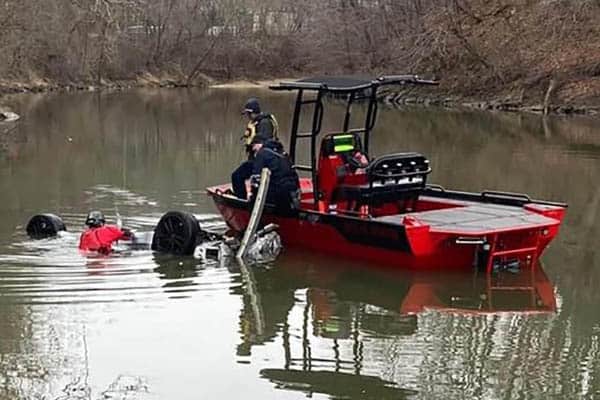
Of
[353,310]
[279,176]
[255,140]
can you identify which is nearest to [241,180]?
[255,140]

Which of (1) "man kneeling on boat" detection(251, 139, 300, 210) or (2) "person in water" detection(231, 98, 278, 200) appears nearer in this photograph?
(1) "man kneeling on boat" detection(251, 139, 300, 210)

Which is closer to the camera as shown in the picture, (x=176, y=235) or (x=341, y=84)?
(x=176, y=235)

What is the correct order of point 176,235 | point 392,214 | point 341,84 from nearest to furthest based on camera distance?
point 176,235 < point 341,84 < point 392,214

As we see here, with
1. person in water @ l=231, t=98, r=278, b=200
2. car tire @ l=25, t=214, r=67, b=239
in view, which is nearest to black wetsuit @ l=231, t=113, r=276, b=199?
person in water @ l=231, t=98, r=278, b=200

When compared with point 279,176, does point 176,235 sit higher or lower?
lower

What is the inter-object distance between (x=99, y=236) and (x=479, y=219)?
409 cm

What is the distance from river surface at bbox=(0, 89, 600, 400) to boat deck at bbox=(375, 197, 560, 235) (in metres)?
0.55

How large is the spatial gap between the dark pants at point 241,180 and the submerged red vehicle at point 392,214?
214mm

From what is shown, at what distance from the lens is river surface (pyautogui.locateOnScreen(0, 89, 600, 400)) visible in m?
7.16

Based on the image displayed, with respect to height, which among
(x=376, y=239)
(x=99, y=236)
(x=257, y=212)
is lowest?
(x=99, y=236)

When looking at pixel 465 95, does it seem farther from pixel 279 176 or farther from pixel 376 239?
pixel 376 239

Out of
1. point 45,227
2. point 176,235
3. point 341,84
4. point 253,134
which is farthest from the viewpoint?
point 45,227

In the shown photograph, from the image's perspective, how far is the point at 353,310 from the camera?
9.48m

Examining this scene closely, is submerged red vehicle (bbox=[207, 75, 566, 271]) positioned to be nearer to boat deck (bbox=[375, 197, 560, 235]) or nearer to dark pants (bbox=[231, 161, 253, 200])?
boat deck (bbox=[375, 197, 560, 235])
